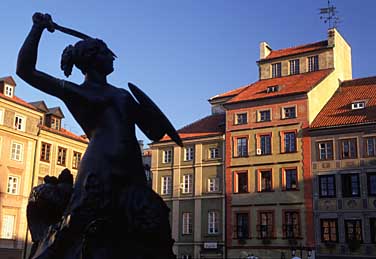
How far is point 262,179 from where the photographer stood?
38.6 metres

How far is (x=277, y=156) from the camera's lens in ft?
125

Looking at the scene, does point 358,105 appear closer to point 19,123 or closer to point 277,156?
point 277,156

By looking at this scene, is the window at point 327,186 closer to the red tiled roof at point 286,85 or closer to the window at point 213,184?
the red tiled roof at point 286,85

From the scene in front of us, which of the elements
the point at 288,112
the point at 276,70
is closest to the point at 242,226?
the point at 288,112

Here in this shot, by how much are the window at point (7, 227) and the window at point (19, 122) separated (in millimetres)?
5761

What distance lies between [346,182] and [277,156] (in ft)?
17.0

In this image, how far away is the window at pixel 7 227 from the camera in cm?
3384

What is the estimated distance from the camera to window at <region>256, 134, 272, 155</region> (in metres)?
38.6

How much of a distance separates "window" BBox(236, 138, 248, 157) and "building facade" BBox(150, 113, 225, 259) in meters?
1.44

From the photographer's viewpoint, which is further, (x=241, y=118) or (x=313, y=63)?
(x=313, y=63)

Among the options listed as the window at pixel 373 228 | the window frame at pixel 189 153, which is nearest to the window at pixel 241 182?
the window frame at pixel 189 153

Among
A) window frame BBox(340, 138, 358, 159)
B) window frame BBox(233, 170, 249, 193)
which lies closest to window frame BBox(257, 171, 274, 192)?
window frame BBox(233, 170, 249, 193)

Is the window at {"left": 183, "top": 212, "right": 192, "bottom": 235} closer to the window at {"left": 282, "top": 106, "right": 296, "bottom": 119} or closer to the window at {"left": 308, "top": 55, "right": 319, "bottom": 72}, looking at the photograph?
the window at {"left": 282, "top": 106, "right": 296, "bottom": 119}

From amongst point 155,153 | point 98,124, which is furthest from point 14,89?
point 98,124
